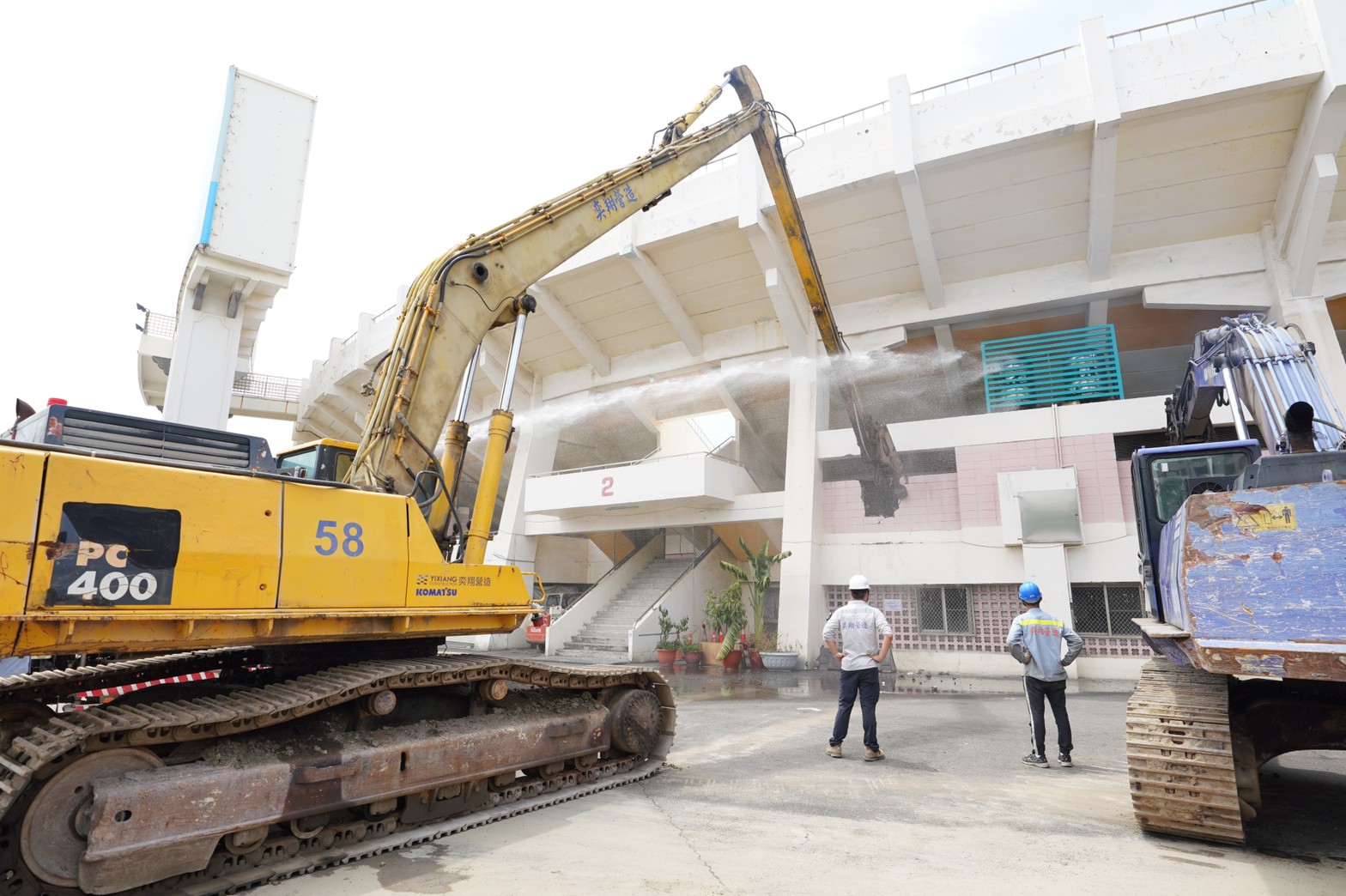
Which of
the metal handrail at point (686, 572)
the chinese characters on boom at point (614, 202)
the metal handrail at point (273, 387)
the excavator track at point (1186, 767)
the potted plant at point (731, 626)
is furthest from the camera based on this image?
the metal handrail at point (273, 387)

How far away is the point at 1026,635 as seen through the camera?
6.13 meters

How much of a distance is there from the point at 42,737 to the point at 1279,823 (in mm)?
6747

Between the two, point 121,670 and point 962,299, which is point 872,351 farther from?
point 121,670

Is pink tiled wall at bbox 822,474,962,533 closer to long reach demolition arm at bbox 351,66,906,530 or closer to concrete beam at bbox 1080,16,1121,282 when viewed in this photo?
concrete beam at bbox 1080,16,1121,282

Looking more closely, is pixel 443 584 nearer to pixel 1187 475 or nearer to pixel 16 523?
pixel 16 523

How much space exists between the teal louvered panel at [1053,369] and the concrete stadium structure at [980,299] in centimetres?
12

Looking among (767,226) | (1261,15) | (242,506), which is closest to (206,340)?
(767,226)

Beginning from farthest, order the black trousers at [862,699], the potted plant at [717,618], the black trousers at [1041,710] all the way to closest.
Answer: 1. the potted plant at [717,618]
2. the black trousers at [862,699]
3. the black trousers at [1041,710]

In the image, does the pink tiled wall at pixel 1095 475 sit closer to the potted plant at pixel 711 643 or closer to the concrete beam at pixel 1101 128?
the concrete beam at pixel 1101 128

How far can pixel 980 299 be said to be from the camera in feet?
51.6

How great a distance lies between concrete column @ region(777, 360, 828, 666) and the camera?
1470 centimetres

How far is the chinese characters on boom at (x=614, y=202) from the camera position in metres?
6.58

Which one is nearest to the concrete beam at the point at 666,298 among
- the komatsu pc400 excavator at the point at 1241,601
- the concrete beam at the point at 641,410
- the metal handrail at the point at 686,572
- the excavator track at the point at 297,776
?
the concrete beam at the point at 641,410

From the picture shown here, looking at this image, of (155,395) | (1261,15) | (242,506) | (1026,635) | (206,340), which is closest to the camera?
(242,506)
